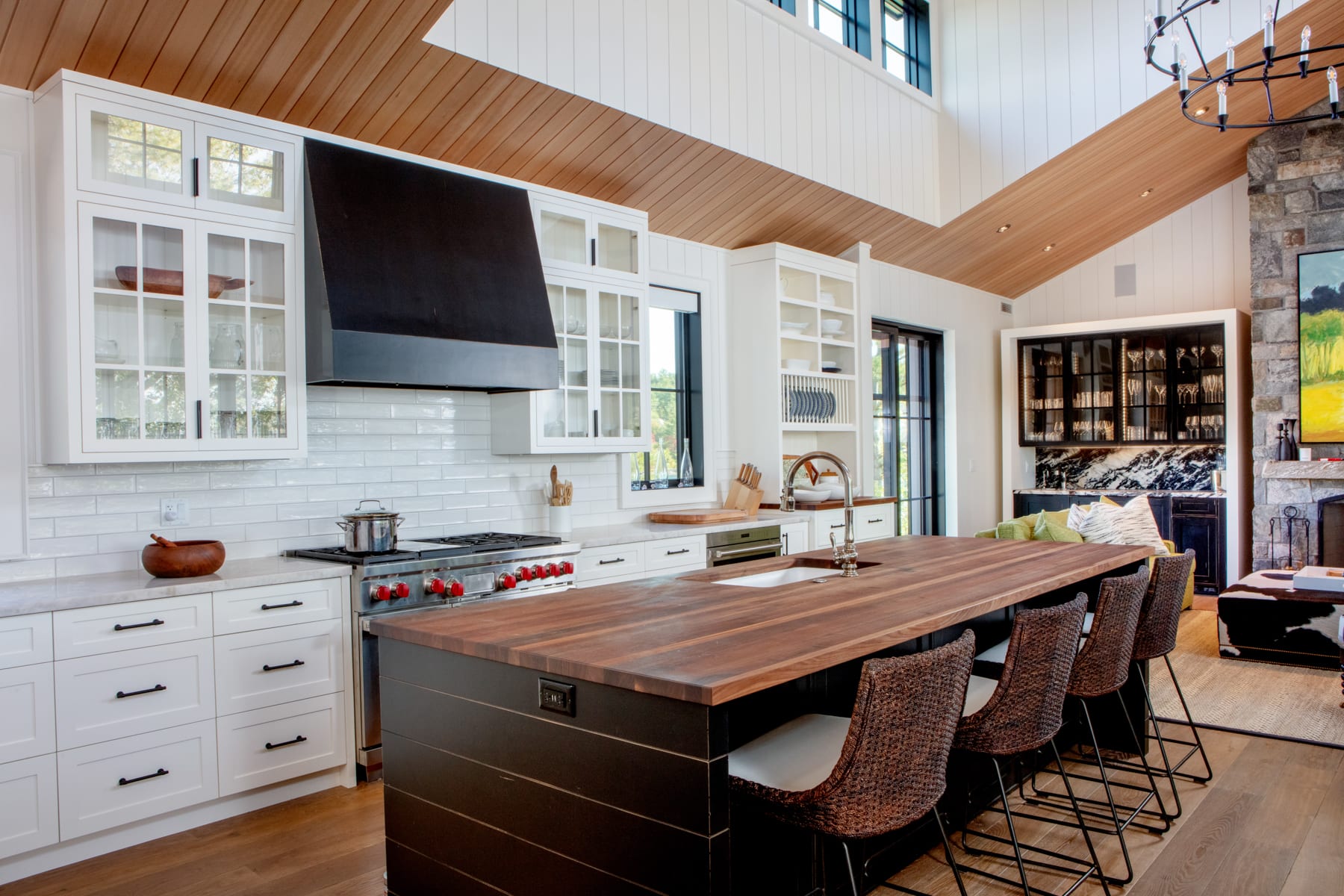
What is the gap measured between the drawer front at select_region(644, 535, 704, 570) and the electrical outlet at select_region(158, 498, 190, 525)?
218 centimetres

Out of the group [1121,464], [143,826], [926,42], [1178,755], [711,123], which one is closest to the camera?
[143,826]

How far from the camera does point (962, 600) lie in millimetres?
Result: 2678

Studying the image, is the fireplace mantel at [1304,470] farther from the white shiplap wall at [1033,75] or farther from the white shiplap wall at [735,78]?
the white shiplap wall at [735,78]

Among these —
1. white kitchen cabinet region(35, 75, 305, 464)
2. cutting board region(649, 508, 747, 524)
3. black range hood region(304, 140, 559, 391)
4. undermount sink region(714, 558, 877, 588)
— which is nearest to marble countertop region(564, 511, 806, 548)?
cutting board region(649, 508, 747, 524)

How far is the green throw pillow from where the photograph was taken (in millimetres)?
5898

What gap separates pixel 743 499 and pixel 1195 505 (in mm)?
4480

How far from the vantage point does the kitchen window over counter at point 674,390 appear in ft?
20.0

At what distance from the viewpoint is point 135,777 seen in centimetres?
323

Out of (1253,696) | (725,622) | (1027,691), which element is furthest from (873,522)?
(725,622)

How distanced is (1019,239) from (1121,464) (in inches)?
97.9

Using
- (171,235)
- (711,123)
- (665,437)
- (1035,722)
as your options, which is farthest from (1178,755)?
(171,235)

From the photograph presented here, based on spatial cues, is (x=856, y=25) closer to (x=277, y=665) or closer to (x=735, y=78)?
(x=735, y=78)

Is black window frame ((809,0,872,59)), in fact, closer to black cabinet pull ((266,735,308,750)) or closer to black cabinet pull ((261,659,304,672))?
black cabinet pull ((261,659,304,672))

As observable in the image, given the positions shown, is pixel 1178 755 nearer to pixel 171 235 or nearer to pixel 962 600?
pixel 962 600
